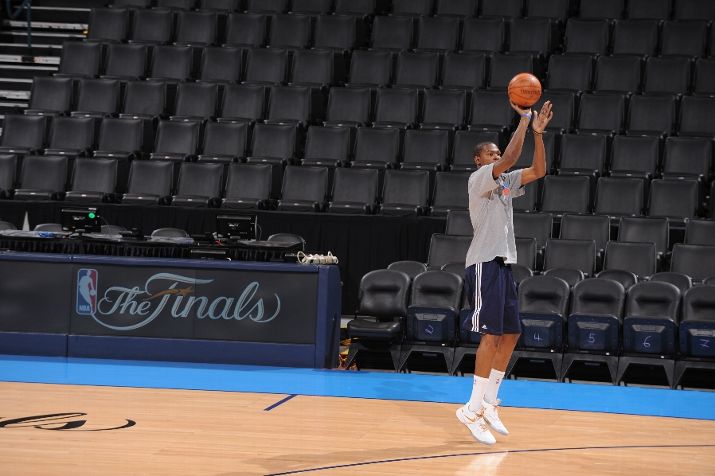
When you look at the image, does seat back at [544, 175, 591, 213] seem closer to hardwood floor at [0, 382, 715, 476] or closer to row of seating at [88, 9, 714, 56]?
row of seating at [88, 9, 714, 56]

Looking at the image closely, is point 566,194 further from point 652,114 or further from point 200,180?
point 200,180

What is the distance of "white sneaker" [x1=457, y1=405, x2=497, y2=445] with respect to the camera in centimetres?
570

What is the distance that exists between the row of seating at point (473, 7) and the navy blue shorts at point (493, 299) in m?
8.37

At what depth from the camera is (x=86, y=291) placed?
28.1 feet

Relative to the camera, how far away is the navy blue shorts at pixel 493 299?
5836 millimetres

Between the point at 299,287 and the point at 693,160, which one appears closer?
the point at 299,287

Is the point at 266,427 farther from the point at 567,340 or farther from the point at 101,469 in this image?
the point at 567,340

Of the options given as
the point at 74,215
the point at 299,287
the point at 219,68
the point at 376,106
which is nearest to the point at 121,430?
the point at 299,287

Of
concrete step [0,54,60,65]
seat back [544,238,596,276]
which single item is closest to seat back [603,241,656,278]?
seat back [544,238,596,276]

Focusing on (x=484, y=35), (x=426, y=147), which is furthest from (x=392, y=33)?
(x=426, y=147)

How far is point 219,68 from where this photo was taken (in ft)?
43.5

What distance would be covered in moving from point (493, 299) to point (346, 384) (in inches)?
83.0

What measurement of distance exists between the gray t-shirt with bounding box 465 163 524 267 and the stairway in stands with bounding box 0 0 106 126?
9.65m

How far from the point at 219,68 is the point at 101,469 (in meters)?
9.03
